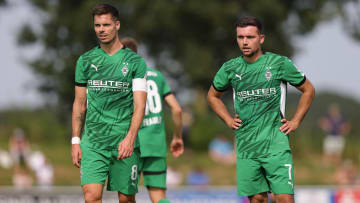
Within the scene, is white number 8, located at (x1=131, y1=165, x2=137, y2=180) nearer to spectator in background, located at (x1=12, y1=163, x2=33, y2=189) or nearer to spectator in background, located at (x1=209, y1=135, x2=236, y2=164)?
spectator in background, located at (x1=12, y1=163, x2=33, y2=189)

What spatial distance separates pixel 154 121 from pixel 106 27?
Result: 264 centimetres

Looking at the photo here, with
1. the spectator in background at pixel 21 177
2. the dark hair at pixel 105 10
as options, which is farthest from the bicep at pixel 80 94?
the spectator in background at pixel 21 177

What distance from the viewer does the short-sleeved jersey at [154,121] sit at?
9.45 metres

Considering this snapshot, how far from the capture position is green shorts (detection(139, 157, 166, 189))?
31.2 feet

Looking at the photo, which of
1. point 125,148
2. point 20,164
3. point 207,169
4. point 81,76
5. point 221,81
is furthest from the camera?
point 207,169

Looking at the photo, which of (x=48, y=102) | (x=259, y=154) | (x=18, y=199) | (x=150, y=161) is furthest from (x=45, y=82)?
(x=259, y=154)

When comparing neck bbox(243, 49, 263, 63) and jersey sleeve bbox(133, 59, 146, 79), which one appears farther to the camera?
neck bbox(243, 49, 263, 63)

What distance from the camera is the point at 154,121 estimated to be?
958 centimetres

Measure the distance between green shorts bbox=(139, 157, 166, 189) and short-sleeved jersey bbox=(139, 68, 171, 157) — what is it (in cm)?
11

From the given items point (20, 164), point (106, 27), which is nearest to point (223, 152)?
point (20, 164)

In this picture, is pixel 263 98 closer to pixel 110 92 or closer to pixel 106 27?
pixel 110 92

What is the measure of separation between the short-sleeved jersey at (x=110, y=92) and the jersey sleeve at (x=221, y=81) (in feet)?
2.93

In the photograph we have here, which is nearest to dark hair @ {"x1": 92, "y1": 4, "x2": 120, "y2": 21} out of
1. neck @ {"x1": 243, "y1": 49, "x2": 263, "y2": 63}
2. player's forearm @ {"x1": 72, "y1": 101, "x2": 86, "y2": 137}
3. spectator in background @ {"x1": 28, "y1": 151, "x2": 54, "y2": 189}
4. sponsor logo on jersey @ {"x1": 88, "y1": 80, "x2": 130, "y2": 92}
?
sponsor logo on jersey @ {"x1": 88, "y1": 80, "x2": 130, "y2": 92}

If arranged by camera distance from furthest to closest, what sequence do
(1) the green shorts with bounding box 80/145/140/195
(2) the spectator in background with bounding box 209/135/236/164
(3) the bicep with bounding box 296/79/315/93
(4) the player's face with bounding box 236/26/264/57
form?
(2) the spectator in background with bounding box 209/135/236/164 < (3) the bicep with bounding box 296/79/315/93 < (4) the player's face with bounding box 236/26/264/57 < (1) the green shorts with bounding box 80/145/140/195
